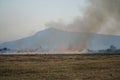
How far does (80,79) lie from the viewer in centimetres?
3238

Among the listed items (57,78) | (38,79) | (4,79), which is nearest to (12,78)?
(4,79)

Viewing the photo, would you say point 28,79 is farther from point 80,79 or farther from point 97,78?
point 97,78

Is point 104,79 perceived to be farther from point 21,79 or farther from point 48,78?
point 21,79

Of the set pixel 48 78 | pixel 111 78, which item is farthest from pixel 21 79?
pixel 111 78

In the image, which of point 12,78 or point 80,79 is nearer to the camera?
point 80,79

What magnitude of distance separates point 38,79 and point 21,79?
213 centimetres

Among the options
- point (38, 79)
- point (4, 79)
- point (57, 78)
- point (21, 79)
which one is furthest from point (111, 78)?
point (4, 79)

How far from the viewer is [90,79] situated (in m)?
32.3

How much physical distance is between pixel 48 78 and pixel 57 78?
1.14 metres

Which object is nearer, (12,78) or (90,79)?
(90,79)

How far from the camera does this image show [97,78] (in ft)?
108

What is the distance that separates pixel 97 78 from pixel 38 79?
23.7 ft

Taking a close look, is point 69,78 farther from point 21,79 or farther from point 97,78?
point 21,79

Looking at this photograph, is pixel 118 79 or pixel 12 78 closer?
pixel 118 79
